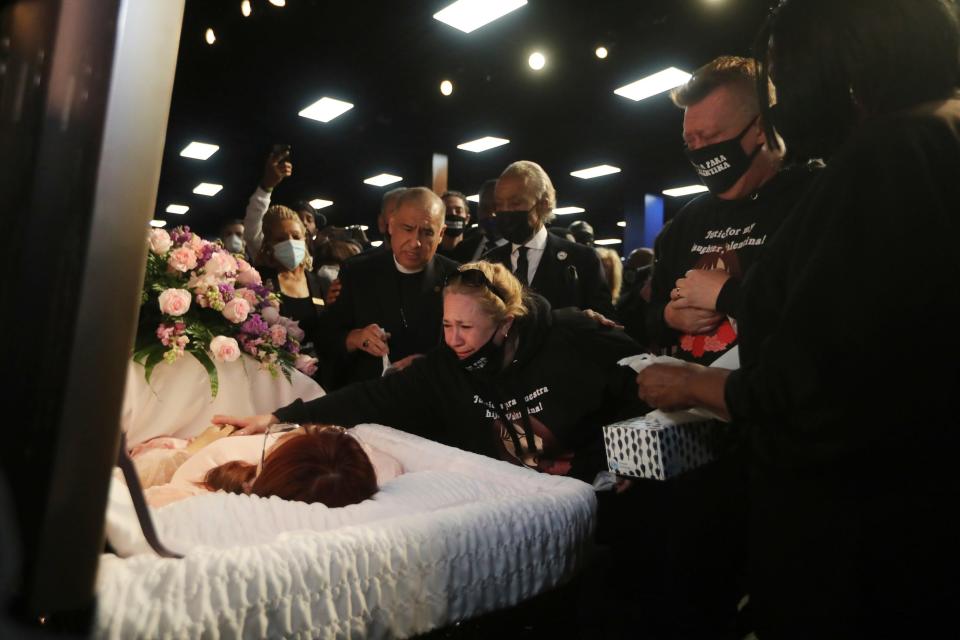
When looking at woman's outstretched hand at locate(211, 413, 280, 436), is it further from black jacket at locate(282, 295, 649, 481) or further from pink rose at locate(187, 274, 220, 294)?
pink rose at locate(187, 274, 220, 294)

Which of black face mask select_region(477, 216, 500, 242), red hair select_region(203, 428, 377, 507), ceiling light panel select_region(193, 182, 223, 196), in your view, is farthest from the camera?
ceiling light panel select_region(193, 182, 223, 196)

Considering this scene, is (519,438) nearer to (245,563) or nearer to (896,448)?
(245,563)

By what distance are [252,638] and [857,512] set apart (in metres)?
0.86

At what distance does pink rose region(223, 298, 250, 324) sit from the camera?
2111mm

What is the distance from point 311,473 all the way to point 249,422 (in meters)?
0.74

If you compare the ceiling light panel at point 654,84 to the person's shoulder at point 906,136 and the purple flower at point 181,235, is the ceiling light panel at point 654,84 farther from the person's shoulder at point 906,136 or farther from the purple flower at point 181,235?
the person's shoulder at point 906,136

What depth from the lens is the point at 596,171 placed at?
10961 millimetres

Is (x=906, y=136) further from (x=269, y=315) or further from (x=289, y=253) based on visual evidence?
(x=289, y=253)

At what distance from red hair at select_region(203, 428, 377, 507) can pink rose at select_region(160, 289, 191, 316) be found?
2.19ft

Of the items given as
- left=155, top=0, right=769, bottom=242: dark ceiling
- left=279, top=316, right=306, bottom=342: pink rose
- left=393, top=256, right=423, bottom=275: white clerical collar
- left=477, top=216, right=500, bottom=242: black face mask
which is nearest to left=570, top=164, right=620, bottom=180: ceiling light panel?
left=155, top=0, right=769, bottom=242: dark ceiling

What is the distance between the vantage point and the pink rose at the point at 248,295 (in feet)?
7.22

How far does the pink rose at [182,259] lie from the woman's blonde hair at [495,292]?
2.90 feet

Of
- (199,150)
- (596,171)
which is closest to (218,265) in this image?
(199,150)

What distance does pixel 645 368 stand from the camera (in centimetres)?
108
